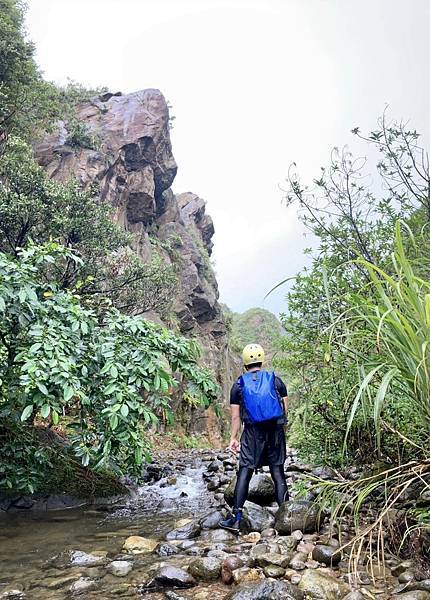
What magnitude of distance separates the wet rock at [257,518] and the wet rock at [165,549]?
2.64ft

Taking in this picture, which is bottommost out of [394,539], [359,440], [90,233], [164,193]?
[394,539]

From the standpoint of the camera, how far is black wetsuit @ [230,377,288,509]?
16.4 ft

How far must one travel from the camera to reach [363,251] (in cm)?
599

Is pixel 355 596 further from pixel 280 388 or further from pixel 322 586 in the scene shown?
pixel 280 388

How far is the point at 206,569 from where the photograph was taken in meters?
3.57

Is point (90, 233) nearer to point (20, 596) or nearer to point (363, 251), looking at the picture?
point (363, 251)

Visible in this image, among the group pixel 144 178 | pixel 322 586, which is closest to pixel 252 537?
pixel 322 586

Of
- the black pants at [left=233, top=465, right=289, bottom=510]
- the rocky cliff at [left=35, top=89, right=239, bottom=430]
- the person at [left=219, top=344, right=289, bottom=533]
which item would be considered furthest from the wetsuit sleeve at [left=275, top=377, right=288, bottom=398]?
the rocky cliff at [left=35, top=89, right=239, bottom=430]

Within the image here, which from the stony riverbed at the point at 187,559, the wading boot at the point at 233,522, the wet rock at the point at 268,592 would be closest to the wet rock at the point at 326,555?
the stony riverbed at the point at 187,559

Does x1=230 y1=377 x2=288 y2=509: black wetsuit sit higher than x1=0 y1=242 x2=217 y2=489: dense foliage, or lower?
lower

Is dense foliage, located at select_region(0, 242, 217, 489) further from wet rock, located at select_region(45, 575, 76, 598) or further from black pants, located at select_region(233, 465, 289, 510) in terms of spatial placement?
wet rock, located at select_region(45, 575, 76, 598)

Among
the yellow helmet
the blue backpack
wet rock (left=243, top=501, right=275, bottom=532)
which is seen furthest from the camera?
the yellow helmet

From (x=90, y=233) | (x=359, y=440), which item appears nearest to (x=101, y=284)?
(x=90, y=233)

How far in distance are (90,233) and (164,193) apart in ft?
52.8
